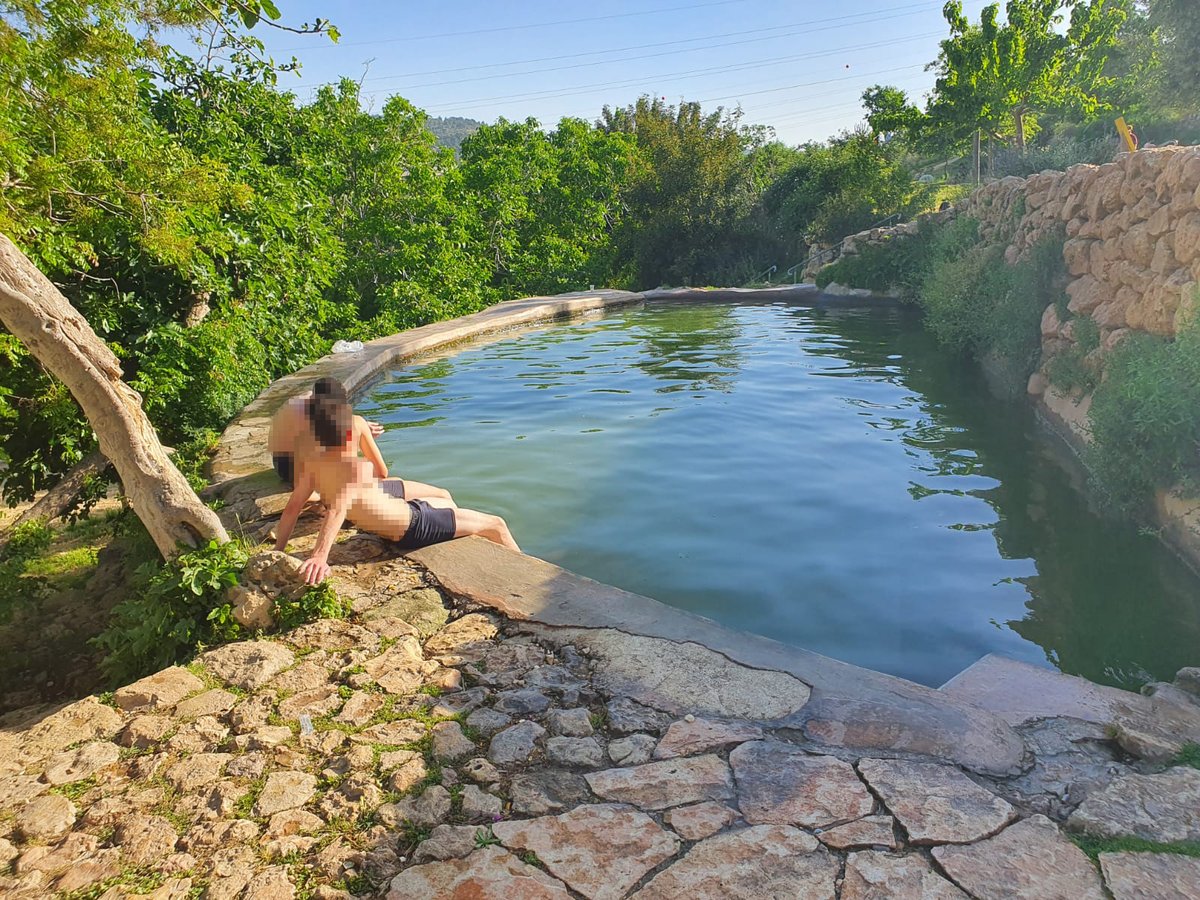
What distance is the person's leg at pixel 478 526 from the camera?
14.4 ft

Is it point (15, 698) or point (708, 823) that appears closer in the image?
point (708, 823)

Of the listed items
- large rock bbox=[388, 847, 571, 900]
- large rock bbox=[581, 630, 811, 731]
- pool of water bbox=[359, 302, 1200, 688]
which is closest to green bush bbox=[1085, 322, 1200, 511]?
pool of water bbox=[359, 302, 1200, 688]

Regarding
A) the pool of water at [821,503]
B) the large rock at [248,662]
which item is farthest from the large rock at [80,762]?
the pool of water at [821,503]

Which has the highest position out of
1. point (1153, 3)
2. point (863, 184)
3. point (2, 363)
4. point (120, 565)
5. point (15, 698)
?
point (1153, 3)

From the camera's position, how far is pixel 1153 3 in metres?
17.1

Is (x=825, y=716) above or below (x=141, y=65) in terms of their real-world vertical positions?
below

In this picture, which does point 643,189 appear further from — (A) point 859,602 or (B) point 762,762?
(B) point 762,762

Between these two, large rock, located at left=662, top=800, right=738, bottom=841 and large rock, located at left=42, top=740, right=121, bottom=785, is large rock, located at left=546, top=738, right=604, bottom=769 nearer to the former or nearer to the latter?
large rock, located at left=662, top=800, right=738, bottom=841

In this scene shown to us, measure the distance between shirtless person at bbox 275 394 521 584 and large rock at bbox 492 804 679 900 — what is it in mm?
1700

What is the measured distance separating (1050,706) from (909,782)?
99 centimetres

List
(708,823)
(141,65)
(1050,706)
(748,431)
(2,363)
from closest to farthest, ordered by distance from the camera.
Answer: (708,823) → (1050,706) → (2,363) → (141,65) → (748,431)

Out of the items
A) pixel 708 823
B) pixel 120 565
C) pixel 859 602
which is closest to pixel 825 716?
pixel 708 823

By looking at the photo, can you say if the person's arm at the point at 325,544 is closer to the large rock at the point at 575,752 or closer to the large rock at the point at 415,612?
the large rock at the point at 415,612

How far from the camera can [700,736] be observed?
2625mm
